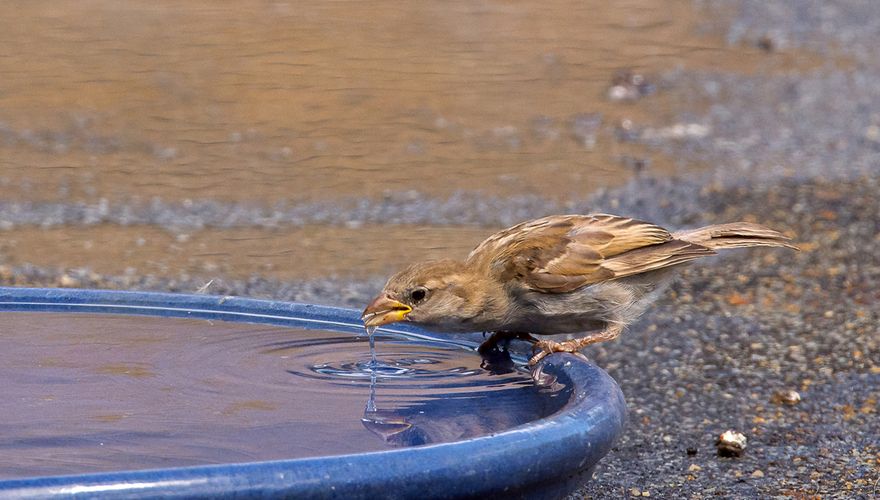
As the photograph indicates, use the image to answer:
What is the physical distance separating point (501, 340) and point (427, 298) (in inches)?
17.0

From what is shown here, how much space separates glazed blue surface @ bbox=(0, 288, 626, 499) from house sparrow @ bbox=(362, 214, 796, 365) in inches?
27.8

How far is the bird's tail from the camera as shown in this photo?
484 cm

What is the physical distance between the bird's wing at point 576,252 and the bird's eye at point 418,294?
0.36 metres

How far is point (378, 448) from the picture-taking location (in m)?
3.17

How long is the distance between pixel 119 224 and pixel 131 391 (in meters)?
5.34

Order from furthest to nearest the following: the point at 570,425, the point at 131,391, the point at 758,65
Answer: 1. the point at 758,65
2. the point at 131,391
3. the point at 570,425

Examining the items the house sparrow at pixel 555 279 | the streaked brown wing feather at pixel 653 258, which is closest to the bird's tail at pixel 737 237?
the house sparrow at pixel 555 279

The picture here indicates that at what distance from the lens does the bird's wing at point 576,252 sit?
443 centimetres

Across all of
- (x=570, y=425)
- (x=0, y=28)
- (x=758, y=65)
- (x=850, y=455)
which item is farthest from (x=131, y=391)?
(x=758, y=65)

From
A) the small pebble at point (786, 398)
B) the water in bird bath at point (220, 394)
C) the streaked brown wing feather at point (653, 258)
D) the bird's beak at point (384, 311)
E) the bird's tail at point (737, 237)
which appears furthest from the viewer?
the small pebble at point (786, 398)

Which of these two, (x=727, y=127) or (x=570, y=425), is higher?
(x=570, y=425)

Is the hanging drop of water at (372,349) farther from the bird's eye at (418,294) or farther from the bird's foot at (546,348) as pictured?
the bird's foot at (546,348)

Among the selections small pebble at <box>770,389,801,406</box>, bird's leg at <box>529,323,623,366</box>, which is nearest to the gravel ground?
small pebble at <box>770,389,801,406</box>

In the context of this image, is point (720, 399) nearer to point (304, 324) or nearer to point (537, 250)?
point (537, 250)
